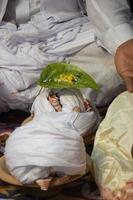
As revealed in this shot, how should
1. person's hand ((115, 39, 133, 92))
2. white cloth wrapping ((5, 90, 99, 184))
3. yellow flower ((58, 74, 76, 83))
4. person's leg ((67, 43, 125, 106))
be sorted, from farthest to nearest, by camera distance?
person's leg ((67, 43, 125, 106)) → yellow flower ((58, 74, 76, 83)) → person's hand ((115, 39, 133, 92)) → white cloth wrapping ((5, 90, 99, 184))

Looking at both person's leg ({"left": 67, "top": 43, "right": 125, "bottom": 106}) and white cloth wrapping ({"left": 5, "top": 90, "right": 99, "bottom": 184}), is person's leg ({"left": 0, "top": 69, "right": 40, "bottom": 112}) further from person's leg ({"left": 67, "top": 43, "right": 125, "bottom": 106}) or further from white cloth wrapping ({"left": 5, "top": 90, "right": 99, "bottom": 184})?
white cloth wrapping ({"left": 5, "top": 90, "right": 99, "bottom": 184})

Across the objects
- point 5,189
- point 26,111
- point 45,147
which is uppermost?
point 45,147

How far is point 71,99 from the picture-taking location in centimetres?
144

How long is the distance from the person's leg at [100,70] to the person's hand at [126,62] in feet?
→ 0.86

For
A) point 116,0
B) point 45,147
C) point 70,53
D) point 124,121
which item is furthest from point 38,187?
point 116,0

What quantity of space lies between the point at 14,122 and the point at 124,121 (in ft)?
1.86

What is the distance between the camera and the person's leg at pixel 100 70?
1.70m

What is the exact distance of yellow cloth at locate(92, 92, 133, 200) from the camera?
3.73ft

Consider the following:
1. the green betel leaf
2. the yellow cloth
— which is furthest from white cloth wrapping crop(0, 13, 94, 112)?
the yellow cloth

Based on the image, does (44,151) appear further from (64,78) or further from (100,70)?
(100,70)

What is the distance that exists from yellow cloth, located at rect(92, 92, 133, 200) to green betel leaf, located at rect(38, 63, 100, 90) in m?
0.14

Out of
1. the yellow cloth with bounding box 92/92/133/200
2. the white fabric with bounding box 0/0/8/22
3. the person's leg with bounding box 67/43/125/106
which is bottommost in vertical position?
the person's leg with bounding box 67/43/125/106

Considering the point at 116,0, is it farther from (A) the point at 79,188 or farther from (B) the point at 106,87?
(A) the point at 79,188

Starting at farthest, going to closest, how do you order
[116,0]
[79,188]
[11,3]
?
1. [11,3]
2. [116,0]
3. [79,188]
